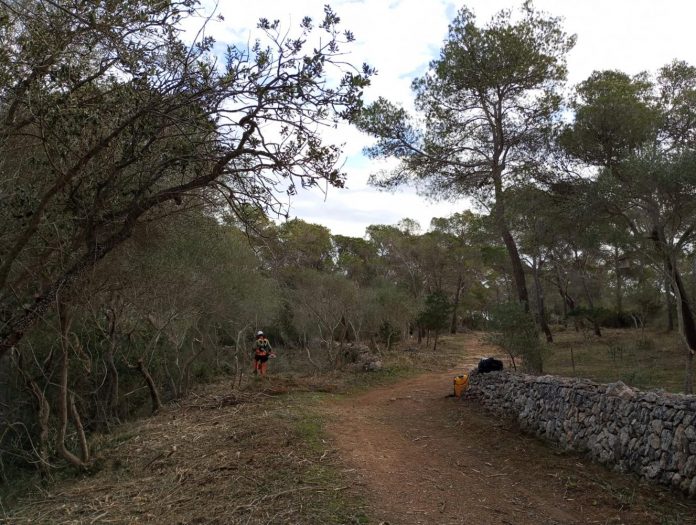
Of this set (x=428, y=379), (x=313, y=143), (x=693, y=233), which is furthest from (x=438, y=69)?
(x=313, y=143)

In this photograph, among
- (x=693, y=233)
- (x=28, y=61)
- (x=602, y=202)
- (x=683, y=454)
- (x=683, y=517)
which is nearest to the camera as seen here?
(x=28, y=61)

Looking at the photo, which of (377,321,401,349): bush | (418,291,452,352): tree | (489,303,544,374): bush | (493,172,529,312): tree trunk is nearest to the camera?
(489,303,544,374): bush

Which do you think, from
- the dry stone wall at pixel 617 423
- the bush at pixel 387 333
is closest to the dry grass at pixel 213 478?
the dry stone wall at pixel 617 423

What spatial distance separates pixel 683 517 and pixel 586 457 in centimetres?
192

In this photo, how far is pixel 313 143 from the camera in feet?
16.0

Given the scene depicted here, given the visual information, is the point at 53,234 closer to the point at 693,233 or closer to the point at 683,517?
the point at 683,517

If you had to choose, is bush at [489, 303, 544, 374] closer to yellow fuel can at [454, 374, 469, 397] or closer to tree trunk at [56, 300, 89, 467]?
yellow fuel can at [454, 374, 469, 397]

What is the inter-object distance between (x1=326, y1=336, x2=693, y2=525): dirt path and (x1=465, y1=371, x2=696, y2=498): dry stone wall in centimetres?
22

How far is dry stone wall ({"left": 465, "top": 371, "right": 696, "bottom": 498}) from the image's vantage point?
5398 mm

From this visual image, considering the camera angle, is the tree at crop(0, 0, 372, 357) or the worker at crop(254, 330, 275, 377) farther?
the worker at crop(254, 330, 275, 377)

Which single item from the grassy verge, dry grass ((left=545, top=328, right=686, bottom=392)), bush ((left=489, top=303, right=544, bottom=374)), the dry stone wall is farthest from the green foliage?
the dry stone wall

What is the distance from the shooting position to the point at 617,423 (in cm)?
638

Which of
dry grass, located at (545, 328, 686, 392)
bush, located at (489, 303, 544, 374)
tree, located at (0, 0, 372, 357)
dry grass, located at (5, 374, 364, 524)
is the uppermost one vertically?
tree, located at (0, 0, 372, 357)

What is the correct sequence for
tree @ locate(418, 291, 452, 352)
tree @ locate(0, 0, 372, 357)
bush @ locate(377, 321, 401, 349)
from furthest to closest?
bush @ locate(377, 321, 401, 349) → tree @ locate(418, 291, 452, 352) → tree @ locate(0, 0, 372, 357)
